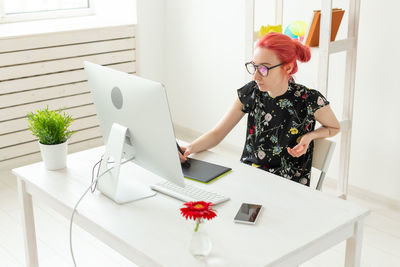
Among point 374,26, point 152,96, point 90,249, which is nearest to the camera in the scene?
point 152,96

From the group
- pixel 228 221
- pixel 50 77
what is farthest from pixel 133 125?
pixel 50 77

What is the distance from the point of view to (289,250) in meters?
1.62

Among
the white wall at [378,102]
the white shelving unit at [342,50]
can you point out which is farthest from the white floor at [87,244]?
the white shelving unit at [342,50]

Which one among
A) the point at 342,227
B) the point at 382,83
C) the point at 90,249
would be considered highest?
the point at 382,83

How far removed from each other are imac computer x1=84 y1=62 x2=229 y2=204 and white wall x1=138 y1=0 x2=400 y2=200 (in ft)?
5.46

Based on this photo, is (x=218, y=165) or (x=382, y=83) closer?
(x=218, y=165)

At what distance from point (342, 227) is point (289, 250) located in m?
0.25

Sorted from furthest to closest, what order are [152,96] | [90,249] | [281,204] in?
[90,249]
[281,204]
[152,96]

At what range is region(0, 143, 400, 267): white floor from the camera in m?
2.82

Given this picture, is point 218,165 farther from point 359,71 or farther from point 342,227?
point 359,71

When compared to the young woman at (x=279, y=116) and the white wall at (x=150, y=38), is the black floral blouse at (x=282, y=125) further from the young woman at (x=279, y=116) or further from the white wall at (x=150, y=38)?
the white wall at (x=150, y=38)

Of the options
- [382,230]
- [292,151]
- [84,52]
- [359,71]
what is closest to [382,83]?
[359,71]

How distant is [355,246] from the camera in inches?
73.7

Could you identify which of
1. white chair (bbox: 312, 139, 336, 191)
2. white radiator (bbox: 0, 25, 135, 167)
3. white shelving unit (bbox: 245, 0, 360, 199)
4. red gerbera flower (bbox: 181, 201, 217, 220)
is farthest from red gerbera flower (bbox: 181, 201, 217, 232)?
white radiator (bbox: 0, 25, 135, 167)
